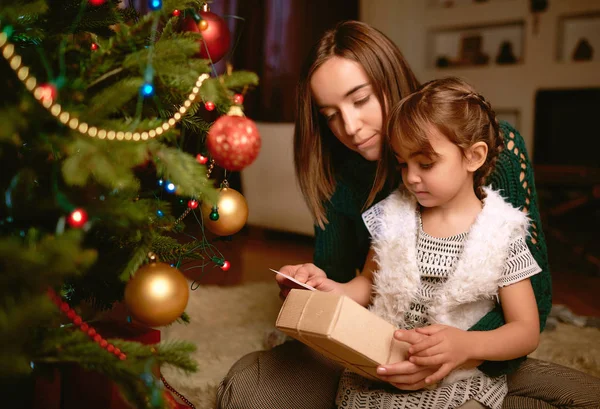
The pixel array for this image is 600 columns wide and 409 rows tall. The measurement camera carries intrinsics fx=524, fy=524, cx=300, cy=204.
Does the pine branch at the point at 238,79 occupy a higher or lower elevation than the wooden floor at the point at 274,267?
higher

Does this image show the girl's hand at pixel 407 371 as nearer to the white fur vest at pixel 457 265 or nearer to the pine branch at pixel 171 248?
the white fur vest at pixel 457 265

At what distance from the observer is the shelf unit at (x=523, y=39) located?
147 inches

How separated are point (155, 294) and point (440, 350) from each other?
447mm

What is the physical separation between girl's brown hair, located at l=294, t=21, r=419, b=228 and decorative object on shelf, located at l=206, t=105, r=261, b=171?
52cm

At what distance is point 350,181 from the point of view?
4.50 ft

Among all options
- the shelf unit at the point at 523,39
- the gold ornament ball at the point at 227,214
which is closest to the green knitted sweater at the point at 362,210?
the gold ornament ball at the point at 227,214

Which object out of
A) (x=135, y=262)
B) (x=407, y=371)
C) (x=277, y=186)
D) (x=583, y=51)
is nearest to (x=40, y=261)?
(x=135, y=262)

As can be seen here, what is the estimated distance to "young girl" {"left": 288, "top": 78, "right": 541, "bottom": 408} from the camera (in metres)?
0.92

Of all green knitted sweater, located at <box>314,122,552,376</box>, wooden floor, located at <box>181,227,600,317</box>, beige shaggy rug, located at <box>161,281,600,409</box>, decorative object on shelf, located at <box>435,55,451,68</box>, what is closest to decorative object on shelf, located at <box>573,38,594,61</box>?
decorative object on shelf, located at <box>435,55,451,68</box>

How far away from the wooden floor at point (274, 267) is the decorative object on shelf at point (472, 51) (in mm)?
2145

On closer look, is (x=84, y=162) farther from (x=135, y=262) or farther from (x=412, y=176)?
(x=412, y=176)

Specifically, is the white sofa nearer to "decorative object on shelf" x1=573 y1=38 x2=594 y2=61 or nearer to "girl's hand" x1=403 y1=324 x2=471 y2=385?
"girl's hand" x1=403 y1=324 x2=471 y2=385

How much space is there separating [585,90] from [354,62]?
3128mm

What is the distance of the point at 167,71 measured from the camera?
0.65m
